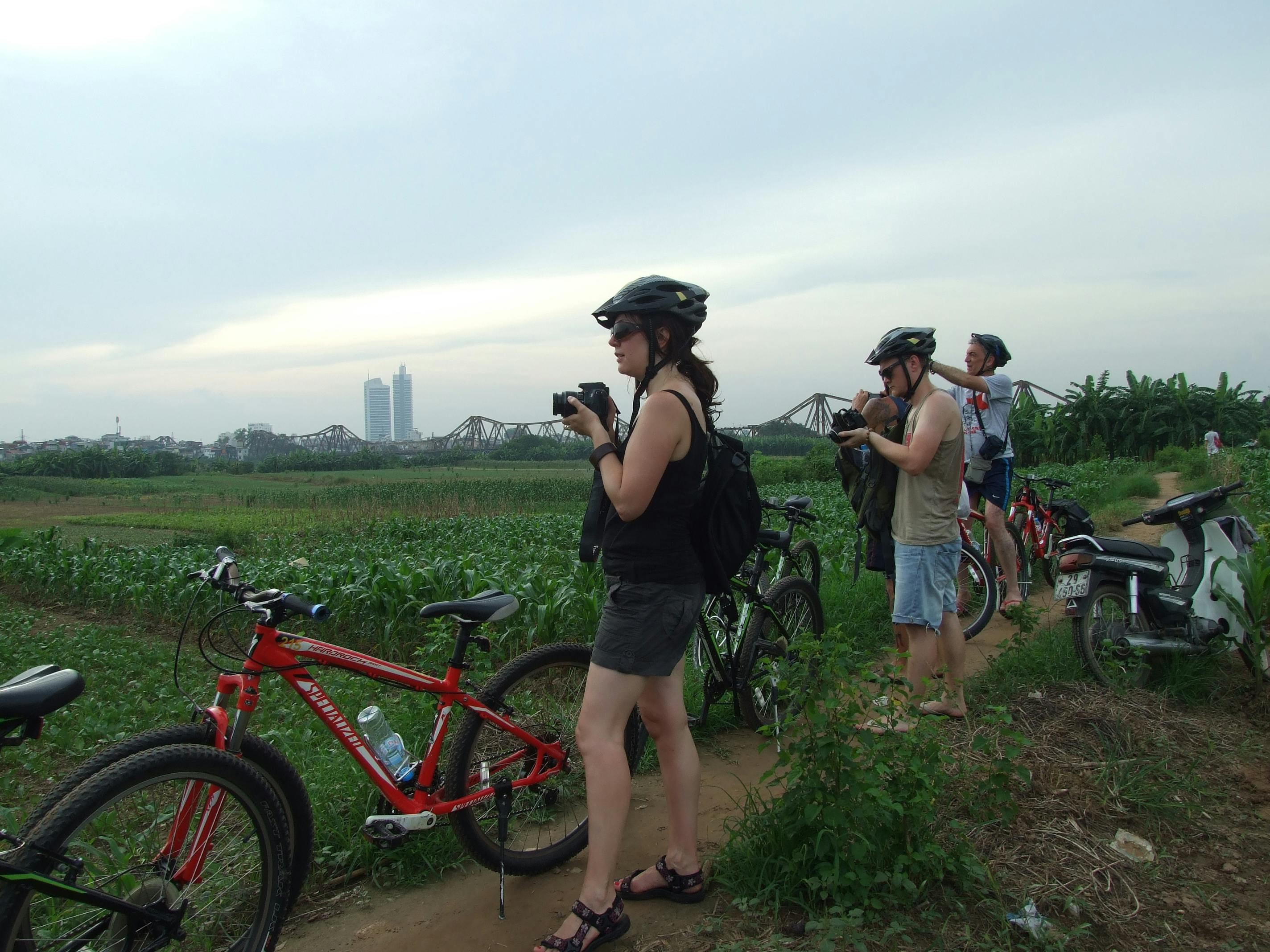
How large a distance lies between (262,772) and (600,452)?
1.46m

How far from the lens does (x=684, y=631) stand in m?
2.70

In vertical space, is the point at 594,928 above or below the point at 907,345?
below

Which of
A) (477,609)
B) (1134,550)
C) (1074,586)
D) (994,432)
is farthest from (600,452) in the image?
(994,432)

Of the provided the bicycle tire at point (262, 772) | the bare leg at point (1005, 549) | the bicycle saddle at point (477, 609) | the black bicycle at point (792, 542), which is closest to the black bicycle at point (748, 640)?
the black bicycle at point (792, 542)

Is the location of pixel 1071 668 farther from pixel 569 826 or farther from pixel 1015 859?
pixel 569 826

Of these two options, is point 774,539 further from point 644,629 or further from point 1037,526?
point 1037,526

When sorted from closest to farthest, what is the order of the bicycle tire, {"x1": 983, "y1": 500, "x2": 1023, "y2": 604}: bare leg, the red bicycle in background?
the bicycle tire
{"x1": 983, "y1": 500, "x2": 1023, "y2": 604}: bare leg
the red bicycle in background

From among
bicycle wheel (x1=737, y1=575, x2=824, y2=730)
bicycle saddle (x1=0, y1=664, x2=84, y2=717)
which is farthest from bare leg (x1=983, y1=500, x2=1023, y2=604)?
bicycle saddle (x1=0, y1=664, x2=84, y2=717)

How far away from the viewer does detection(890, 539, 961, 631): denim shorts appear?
3994 millimetres

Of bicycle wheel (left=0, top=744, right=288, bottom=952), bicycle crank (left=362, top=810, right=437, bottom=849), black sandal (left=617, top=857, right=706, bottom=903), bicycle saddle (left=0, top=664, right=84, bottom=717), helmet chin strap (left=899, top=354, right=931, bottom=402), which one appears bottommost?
black sandal (left=617, top=857, right=706, bottom=903)

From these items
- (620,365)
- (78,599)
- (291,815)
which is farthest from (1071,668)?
(78,599)

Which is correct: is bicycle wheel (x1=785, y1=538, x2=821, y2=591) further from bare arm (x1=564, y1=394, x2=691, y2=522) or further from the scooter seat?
bare arm (x1=564, y1=394, x2=691, y2=522)

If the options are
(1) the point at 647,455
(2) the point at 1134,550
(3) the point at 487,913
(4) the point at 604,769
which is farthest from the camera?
(2) the point at 1134,550

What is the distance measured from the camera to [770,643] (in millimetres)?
4223
